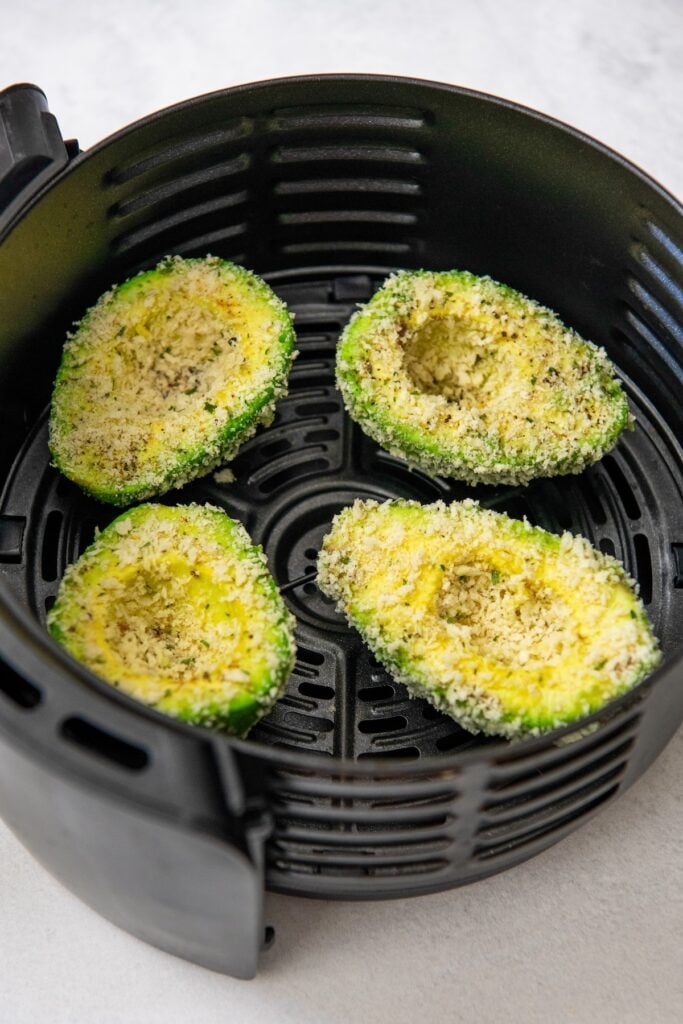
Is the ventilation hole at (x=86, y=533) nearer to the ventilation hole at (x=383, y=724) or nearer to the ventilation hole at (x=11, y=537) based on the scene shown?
the ventilation hole at (x=11, y=537)

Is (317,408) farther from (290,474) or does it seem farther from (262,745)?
(262,745)

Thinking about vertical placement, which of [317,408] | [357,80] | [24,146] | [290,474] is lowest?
[290,474]

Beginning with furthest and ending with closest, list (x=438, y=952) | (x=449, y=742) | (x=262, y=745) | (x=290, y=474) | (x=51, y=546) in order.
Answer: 1. (x=290, y=474)
2. (x=51, y=546)
3. (x=449, y=742)
4. (x=438, y=952)
5. (x=262, y=745)

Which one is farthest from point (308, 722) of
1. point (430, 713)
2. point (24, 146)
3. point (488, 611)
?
point (24, 146)

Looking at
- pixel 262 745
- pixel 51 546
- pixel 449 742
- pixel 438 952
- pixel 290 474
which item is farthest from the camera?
pixel 290 474

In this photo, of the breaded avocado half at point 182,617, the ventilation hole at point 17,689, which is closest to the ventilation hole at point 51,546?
the breaded avocado half at point 182,617

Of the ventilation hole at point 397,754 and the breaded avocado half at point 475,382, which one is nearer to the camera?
the ventilation hole at point 397,754
